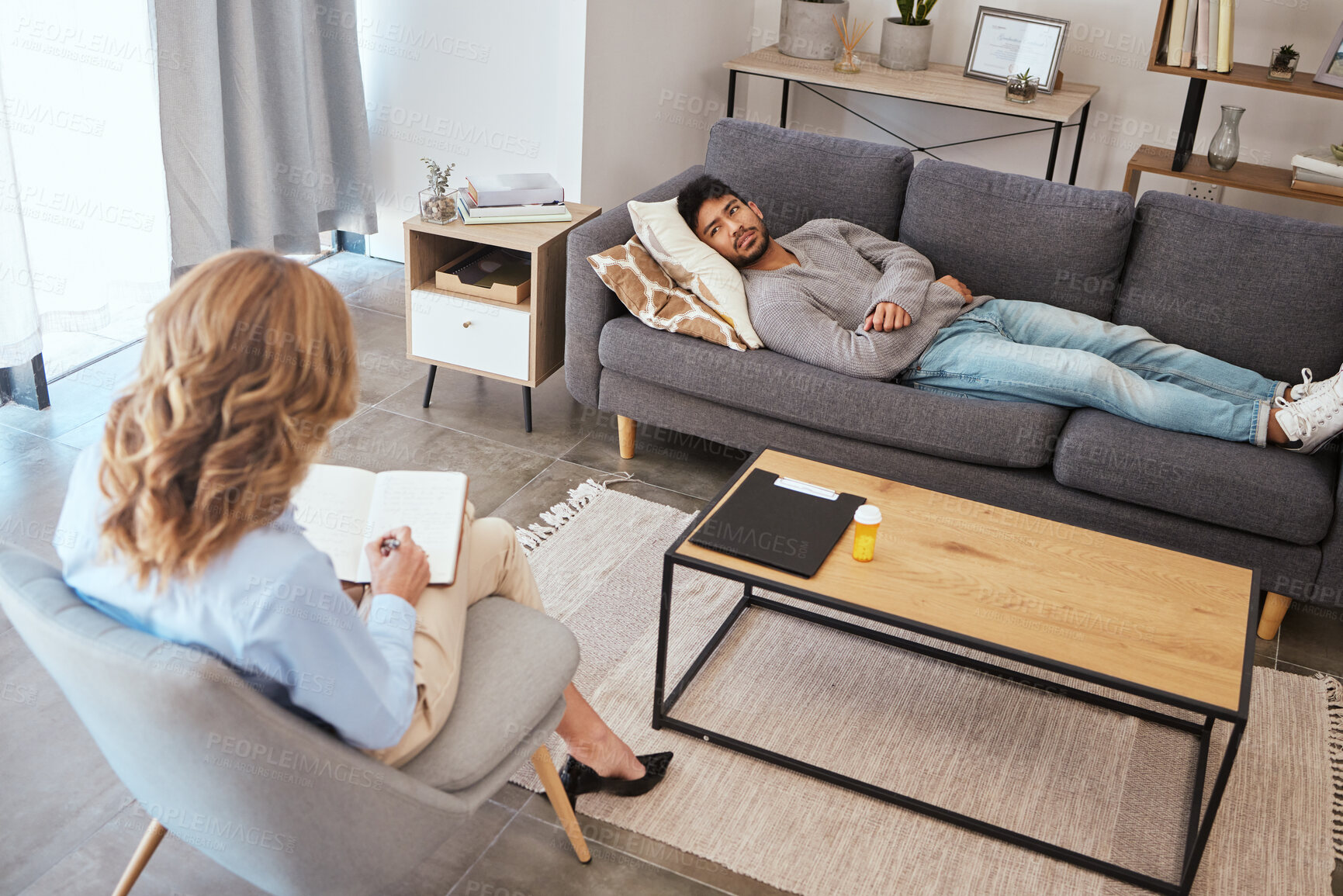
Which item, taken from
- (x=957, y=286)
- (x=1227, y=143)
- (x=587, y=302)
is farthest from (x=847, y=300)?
(x=1227, y=143)

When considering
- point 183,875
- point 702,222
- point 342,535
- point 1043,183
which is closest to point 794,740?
point 342,535

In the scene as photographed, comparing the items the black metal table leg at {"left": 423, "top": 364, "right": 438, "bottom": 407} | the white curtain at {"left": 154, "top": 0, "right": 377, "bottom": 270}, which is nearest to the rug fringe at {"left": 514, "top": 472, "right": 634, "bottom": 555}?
the black metal table leg at {"left": 423, "top": 364, "right": 438, "bottom": 407}

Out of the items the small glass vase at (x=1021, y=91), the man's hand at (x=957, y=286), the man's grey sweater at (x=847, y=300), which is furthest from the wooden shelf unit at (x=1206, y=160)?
the man's grey sweater at (x=847, y=300)

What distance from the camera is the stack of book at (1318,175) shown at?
3.34 m

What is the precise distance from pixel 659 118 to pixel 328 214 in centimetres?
123

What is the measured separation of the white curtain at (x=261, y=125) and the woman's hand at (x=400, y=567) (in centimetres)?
222

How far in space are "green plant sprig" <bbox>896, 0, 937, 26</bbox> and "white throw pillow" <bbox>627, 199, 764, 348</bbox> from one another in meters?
1.59

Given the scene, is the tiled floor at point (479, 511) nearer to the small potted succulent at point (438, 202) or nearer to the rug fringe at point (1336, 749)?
the rug fringe at point (1336, 749)

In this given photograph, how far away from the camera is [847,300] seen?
2.78 meters

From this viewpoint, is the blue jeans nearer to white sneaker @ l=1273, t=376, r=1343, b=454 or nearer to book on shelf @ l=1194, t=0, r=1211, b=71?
white sneaker @ l=1273, t=376, r=1343, b=454

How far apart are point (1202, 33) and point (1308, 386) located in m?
1.45

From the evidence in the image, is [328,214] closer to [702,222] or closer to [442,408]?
[442,408]

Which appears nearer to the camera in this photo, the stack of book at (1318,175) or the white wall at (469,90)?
the stack of book at (1318,175)

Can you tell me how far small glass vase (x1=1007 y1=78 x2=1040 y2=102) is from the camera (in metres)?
3.61
